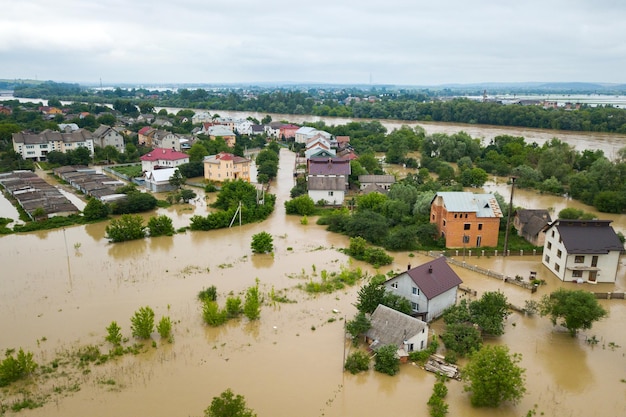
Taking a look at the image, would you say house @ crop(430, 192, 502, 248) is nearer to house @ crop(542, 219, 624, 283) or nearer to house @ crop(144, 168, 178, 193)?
house @ crop(542, 219, 624, 283)

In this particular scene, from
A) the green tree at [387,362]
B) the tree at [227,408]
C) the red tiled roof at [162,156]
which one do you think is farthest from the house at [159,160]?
the tree at [227,408]

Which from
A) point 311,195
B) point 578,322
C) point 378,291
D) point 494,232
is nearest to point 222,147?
point 311,195

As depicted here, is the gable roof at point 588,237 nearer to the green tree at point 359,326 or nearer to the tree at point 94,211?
the green tree at point 359,326

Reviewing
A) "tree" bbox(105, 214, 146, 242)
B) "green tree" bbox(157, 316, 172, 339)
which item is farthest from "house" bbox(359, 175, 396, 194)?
"green tree" bbox(157, 316, 172, 339)

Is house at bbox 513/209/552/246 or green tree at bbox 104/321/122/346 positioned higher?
house at bbox 513/209/552/246

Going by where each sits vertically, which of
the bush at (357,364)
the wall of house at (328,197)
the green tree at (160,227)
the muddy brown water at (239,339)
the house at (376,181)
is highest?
the house at (376,181)

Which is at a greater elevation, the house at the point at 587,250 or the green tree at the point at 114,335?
the house at the point at 587,250
